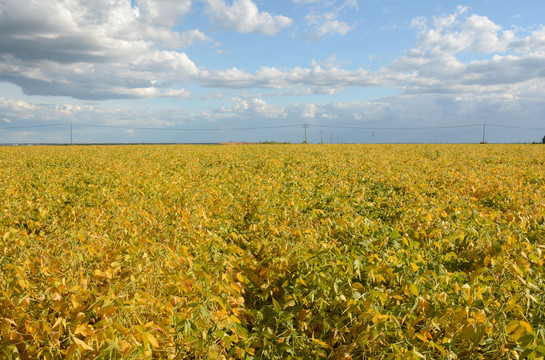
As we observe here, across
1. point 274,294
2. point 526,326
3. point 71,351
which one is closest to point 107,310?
point 71,351

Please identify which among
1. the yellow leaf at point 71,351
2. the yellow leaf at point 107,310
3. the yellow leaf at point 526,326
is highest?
the yellow leaf at point 526,326

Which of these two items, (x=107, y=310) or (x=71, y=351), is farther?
(x=107, y=310)

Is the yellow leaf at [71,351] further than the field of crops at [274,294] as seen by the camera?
No

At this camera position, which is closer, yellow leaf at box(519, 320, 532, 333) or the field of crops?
yellow leaf at box(519, 320, 532, 333)

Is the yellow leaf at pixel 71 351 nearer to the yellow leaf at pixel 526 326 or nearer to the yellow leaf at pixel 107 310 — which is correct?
the yellow leaf at pixel 107 310

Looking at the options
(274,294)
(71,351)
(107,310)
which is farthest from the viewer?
(274,294)

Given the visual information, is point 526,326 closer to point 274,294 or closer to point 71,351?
point 274,294

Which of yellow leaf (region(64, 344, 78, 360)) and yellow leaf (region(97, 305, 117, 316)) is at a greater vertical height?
yellow leaf (region(97, 305, 117, 316))

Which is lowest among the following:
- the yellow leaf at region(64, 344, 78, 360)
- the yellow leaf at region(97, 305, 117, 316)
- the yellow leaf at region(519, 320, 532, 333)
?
the yellow leaf at region(64, 344, 78, 360)

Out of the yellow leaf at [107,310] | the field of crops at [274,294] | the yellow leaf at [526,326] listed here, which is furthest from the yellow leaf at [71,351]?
the yellow leaf at [526,326]

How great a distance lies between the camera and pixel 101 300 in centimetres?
284

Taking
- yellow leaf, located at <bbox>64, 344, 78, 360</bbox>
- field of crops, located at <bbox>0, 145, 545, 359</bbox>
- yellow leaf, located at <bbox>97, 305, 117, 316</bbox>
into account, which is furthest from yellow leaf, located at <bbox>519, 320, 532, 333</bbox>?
yellow leaf, located at <bbox>64, 344, 78, 360</bbox>

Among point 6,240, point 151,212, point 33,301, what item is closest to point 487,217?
point 151,212

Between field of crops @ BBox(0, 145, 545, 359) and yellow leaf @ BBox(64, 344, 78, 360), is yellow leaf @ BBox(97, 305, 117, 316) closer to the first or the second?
field of crops @ BBox(0, 145, 545, 359)
